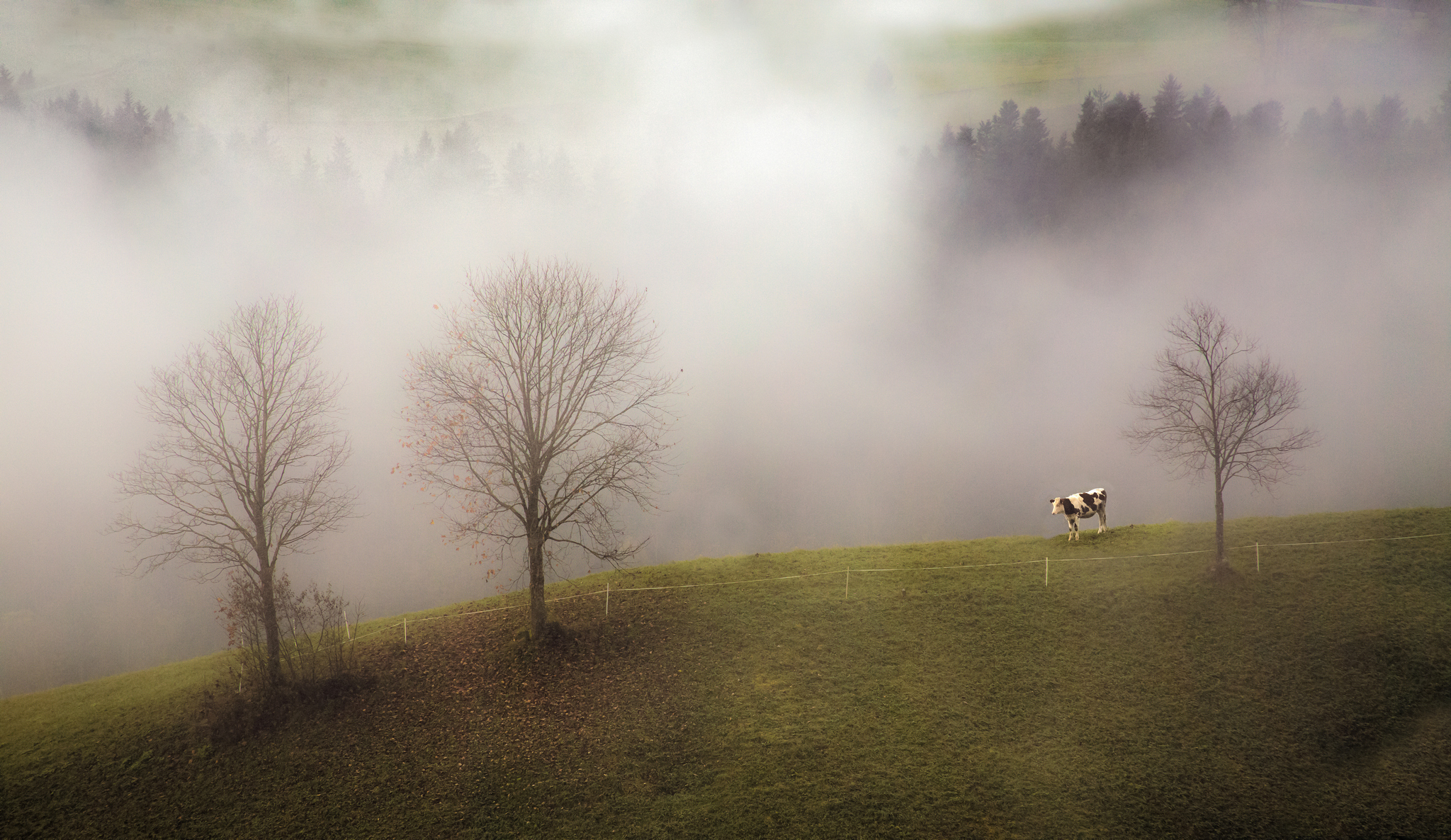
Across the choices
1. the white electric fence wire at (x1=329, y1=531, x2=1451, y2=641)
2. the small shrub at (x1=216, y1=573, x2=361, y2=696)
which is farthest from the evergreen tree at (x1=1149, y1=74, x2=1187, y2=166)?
the small shrub at (x1=216, y1=573, x2=361, y2=696)

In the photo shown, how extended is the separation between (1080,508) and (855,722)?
18781mm

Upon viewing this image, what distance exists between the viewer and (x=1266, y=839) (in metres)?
15.5

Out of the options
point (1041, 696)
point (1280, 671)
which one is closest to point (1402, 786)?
point (1280, 671)

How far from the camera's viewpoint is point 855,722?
2020cm

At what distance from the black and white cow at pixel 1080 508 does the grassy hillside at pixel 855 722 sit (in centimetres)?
358

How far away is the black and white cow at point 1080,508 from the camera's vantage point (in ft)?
104

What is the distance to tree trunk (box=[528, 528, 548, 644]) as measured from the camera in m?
24.4

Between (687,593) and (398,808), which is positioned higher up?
(687,593)

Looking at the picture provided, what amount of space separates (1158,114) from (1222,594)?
223 ft

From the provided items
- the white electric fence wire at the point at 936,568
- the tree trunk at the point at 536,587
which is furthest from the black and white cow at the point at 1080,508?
the tree trunk at the point at 536,587

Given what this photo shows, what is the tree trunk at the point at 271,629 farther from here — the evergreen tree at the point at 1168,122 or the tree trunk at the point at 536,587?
the evergreen tree at the point at 1168,122

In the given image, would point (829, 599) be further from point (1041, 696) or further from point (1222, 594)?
point (1222, 594)

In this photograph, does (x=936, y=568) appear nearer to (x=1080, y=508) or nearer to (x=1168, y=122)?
(x=1080, y=508)

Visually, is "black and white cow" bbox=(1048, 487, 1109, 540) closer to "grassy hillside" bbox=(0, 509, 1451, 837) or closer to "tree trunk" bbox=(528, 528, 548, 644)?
"grassy hillside" bbox=(0, 509, 1451, 837)
